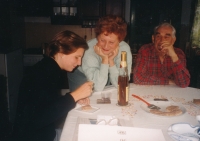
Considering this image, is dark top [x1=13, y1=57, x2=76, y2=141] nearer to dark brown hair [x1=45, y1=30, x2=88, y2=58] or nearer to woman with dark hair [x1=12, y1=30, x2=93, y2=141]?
woman with dark hair [x1=12, y1=30, x2=93, y2=141]

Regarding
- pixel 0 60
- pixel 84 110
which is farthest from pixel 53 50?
pixel 0 60

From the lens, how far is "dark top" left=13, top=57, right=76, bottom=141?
1.03 meters

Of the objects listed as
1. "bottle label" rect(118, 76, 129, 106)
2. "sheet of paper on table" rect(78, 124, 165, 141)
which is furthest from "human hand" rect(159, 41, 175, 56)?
"sheet of paper on table" rect(78, 124, 165, 141)

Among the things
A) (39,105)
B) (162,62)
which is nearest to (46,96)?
(39,105)

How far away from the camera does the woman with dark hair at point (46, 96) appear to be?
104 centimetres

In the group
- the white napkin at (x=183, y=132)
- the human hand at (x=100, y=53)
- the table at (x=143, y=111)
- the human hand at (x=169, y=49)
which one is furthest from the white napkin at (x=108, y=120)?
the human hand at (x=169, y=49)

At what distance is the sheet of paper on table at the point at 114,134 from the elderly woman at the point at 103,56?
76cm

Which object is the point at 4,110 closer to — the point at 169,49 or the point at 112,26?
the point at 112,26

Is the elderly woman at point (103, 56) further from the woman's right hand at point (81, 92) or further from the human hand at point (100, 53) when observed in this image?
the woman's right hand at point (81, 92)

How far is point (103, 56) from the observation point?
1.63m

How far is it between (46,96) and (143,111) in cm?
55

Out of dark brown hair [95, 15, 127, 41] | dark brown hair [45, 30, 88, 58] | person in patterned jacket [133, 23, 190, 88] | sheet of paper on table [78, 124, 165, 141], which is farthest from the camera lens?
person in patterned jacket [133, 23, 190, 88]

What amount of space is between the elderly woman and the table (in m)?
0.11

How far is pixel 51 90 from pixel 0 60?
195 centimetres
